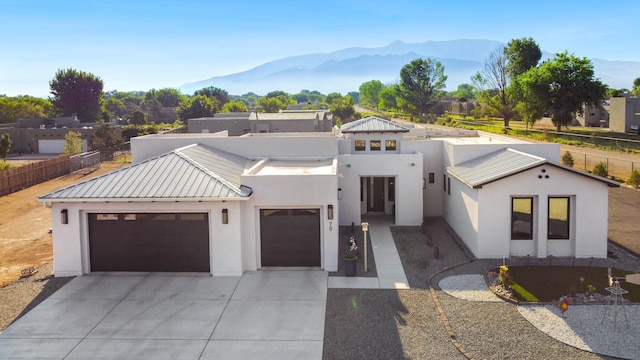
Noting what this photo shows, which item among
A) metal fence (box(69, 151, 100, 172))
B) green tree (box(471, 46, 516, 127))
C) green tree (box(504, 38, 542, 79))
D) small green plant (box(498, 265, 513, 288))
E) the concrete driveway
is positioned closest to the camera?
the concrete driveway

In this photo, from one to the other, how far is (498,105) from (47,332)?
2861 inches

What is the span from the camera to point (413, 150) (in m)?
25.8

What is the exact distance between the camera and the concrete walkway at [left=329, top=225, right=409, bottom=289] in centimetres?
1599

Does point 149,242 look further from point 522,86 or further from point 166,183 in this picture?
point 522,86

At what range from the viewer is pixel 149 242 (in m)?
17.2

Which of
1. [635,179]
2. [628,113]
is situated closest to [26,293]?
[635,179]

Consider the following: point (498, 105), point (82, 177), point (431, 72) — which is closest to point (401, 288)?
point (82, 177)

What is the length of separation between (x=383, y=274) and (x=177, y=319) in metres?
7.09

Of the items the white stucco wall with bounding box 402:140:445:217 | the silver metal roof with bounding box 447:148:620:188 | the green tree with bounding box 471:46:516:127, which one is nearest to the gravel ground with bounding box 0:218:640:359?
the silver metal roof with bounding box 447:148:620:188

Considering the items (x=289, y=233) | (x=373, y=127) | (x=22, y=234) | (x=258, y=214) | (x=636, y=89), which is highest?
(x=636, y=89)

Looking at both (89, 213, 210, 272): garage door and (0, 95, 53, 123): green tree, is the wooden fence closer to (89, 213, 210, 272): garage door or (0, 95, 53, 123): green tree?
(89, 213, 210, 272): garage door

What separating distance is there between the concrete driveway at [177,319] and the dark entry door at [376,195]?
9.74 m

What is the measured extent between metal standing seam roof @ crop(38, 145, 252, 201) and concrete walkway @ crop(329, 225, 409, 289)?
4.43 metres

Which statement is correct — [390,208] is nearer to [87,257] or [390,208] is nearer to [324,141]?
[324,141]
